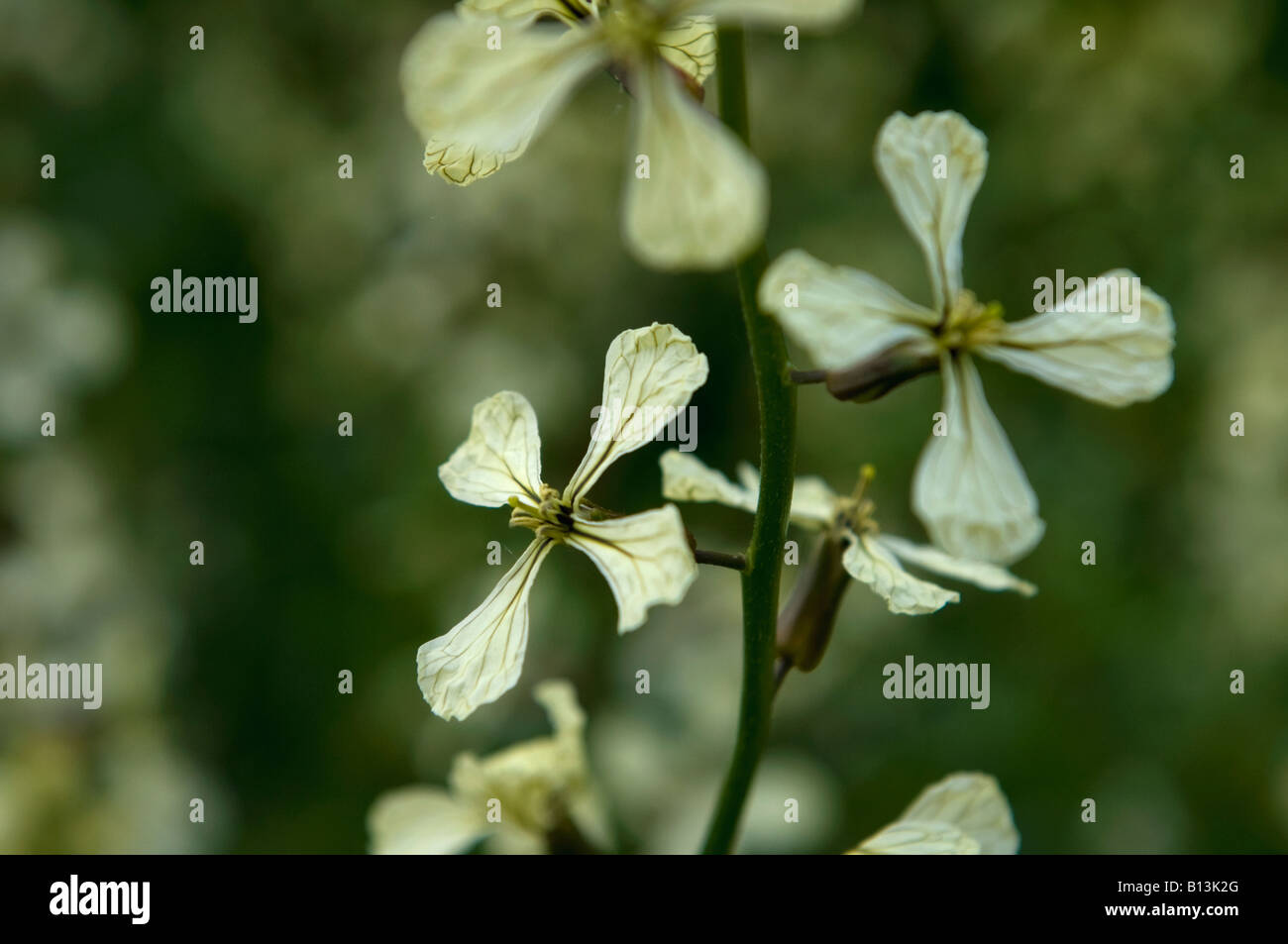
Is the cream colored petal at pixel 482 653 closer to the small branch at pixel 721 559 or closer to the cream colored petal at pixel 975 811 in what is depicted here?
the small branch at pixel 721 559

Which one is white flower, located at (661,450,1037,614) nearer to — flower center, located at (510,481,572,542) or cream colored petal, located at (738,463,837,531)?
cream colored petal, located at (738,463,837,531)

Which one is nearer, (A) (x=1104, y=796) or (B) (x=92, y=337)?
(A) (x=1104, y=796)

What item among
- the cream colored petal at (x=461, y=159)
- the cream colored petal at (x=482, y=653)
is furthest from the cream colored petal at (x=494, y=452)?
the cream colored petal at (x=461, y=159)
